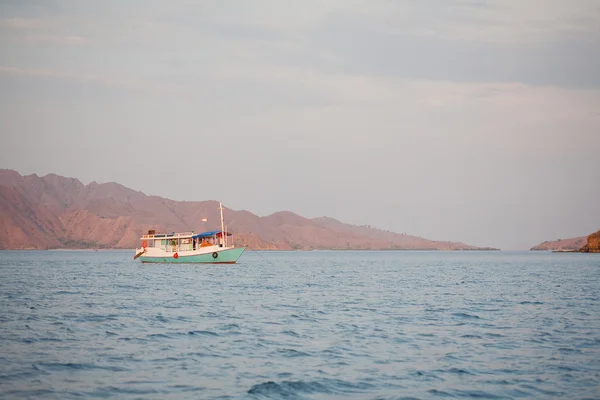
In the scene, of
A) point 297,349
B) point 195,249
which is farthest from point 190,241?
point 297,349

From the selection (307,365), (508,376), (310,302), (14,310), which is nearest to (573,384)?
(508,376)

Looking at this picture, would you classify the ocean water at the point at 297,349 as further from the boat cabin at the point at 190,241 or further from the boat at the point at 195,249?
the boat cabin at the point at 190,241

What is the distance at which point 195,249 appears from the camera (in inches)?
4018

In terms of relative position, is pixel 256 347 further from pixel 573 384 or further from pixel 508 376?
pixel 573 384

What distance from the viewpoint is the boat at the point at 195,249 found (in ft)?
331

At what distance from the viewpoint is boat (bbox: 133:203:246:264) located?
331 feet

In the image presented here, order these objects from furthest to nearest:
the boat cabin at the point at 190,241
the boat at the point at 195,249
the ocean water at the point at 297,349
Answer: the boat cabin at the point at 190,241 < the boat at the point at 195,249 < the ocean water at the point at 297,349

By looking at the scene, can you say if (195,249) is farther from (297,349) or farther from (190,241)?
(297,349)

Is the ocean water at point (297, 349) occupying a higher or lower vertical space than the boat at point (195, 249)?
lower

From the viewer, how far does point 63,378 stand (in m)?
18.3

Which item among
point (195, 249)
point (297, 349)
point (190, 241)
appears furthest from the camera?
point (190, 241)

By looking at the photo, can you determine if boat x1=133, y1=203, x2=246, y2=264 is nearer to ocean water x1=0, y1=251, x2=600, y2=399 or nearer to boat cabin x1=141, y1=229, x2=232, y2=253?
boat cabin x1=141, y1=229, x2=232, y2=253

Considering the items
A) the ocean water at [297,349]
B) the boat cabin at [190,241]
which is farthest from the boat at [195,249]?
the ocean water at [297,349]

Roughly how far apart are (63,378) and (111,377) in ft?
4.42
